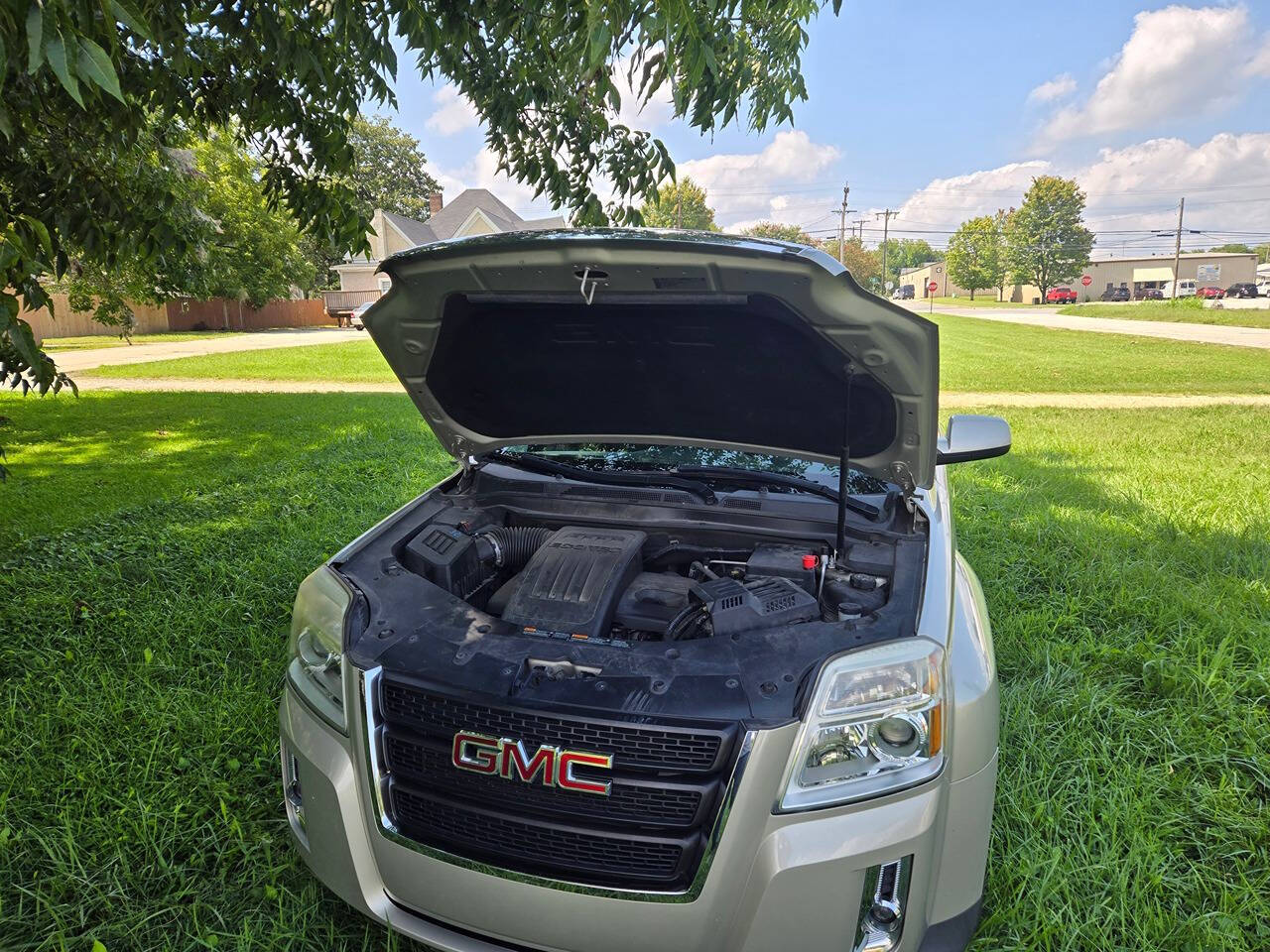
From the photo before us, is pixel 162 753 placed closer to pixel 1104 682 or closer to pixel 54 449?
pixel 1104 682

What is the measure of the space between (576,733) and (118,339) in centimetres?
3090

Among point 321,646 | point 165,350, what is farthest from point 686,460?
point 165,350

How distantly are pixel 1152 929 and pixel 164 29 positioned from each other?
4452 millimetres

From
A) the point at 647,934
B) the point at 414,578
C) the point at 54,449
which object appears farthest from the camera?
the point at 54,449

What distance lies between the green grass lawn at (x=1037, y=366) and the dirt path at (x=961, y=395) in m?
0.50

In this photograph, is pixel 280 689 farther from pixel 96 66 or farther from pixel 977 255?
pixel 977 255

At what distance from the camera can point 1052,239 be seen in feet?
201

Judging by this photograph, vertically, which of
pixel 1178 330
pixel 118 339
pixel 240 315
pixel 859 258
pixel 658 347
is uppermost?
pixel 859 258

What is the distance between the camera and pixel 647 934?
162cm

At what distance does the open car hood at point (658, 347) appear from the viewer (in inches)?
76.4

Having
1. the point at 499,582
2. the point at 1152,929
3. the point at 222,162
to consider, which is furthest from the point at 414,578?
the point at 222,162

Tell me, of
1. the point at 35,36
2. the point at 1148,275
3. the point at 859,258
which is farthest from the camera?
the point at 1148,275

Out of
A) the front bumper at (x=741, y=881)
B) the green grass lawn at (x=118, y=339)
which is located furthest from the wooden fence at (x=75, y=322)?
the front bumper at (x=741, y=881)

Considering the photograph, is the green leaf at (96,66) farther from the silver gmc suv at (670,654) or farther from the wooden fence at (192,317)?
the wooden fence at (192,317)
